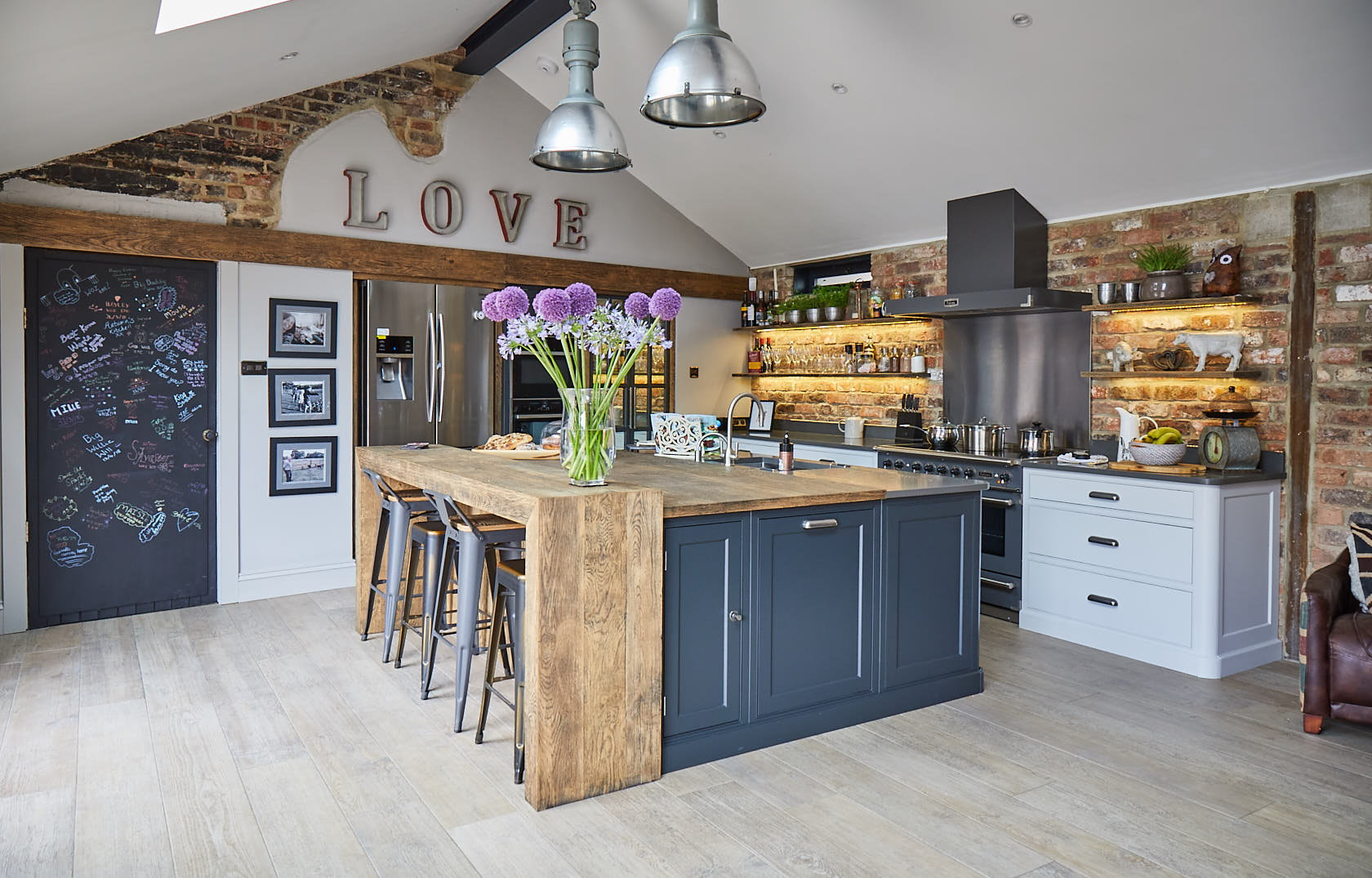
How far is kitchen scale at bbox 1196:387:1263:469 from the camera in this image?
4.59 meters

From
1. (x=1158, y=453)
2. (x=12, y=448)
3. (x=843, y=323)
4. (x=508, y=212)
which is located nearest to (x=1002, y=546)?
(x=1158, y=453)

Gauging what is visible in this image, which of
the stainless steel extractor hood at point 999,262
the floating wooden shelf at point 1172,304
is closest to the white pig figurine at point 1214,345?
the floating wooden shelf at point 1172,304

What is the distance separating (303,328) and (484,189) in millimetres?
1719

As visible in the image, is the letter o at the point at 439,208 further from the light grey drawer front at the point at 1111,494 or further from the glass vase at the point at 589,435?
the light grey drawer front at the point at 1111,494

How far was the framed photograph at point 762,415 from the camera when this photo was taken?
7852 mm

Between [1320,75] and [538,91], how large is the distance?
487 cm

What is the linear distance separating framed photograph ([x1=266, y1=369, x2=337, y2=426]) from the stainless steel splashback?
4331mm

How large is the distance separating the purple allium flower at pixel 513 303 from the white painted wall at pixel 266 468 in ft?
10.6

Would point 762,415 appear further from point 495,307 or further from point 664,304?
point 495,307

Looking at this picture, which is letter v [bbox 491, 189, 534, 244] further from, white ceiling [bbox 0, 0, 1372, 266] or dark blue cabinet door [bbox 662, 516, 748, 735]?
dark blue cabinet door [bbox 662, 516, 748, 735]

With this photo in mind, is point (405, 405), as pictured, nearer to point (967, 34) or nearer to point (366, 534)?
point (366, 534)

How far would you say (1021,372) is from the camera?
19.6ft

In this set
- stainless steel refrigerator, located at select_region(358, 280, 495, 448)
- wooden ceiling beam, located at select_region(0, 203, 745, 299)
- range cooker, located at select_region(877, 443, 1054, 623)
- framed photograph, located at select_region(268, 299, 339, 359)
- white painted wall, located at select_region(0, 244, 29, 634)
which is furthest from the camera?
stainless steel refrigerator, located at select_region(358, 280, 495, 448)

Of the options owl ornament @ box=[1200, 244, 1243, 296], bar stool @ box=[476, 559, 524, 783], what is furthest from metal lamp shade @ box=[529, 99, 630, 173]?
owl ornament @ box=[1200, 244, 1243, 296]
